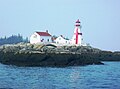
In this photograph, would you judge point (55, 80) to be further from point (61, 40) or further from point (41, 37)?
point (61, 40)

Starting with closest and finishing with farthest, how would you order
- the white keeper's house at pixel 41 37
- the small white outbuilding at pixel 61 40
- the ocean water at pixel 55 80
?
the ocean water at pixel 55 80
the white keeper's house at pixel 41 37
the small white outbuilding at pixel 61 40

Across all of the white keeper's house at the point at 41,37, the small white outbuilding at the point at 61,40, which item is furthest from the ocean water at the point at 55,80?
the small white outbuilding at the point at 61,40

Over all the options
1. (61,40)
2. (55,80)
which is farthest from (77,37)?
(55,80)

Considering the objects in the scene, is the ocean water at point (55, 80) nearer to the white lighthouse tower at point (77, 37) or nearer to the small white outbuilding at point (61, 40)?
the white lighthouse tower at point (77, 37)

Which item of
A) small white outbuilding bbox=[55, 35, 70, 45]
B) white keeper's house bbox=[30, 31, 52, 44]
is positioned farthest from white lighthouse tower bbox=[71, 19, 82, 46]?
white keeper's house bbox=[30, 31, 52, 44]

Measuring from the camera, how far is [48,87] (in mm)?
30281

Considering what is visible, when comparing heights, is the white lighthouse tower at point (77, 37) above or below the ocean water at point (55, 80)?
above

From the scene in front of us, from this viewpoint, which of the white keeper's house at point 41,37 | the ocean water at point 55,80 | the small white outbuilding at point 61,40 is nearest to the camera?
the ocean water at point 55,80

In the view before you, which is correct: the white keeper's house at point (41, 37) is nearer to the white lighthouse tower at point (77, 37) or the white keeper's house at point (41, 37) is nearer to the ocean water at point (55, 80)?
the white lighthouse tower at point (77, 37)

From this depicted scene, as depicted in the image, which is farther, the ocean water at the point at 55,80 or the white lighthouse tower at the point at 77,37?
the white lighthouse tower at the point at 77,37

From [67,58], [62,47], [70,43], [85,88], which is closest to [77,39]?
[70,43]

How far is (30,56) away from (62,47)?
24605 millimetres

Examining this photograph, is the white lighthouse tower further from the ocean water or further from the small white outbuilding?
Answer: the ocean water

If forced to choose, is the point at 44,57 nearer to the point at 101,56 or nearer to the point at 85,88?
the point at 85,88
